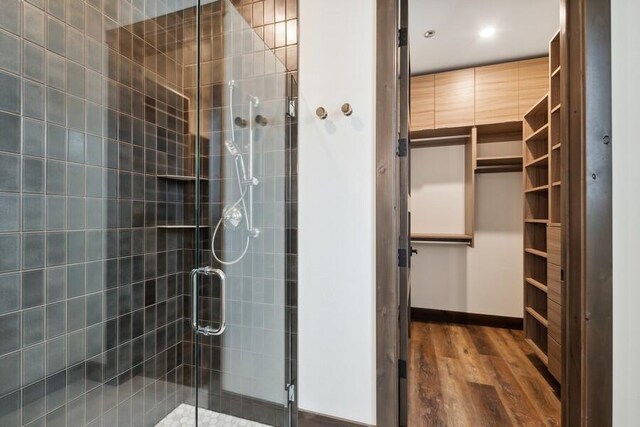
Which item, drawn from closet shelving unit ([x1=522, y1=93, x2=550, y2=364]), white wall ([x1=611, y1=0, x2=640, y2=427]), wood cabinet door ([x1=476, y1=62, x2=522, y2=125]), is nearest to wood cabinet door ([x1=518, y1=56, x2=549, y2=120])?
wood cabinet door ([x1=476, y1=62, x2=522, y2=125])

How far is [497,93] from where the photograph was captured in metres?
2.88

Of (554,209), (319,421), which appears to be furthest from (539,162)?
(319,421)

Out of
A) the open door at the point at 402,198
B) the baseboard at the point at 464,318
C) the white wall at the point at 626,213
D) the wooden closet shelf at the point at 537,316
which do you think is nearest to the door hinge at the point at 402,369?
the open door at the point at 402,198

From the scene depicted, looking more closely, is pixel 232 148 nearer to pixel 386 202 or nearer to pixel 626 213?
pixel 386 202

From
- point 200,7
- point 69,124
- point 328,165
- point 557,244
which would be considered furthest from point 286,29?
point 557,244

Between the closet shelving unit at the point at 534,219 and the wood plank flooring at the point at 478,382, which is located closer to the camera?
Answer: the wood plank flooring at the point at 478,382

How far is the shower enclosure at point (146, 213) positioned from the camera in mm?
1202

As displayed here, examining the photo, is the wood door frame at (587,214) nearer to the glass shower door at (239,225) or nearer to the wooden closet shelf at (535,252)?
the wooden closet shelf at (535,252)

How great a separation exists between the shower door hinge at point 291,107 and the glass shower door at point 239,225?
0.03 metres

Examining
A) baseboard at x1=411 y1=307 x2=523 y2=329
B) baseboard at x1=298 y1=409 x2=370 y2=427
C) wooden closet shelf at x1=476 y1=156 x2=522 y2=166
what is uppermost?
wooden closet shelf at x1=476 y1=156 x2=522 y2=166

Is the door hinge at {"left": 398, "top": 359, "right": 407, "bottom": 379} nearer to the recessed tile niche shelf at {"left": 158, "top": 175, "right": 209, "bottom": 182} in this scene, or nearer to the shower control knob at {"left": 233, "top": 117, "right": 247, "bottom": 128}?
the shower control knob at {"left": 233, "top": 117, "right": 247, "bottom": 128}

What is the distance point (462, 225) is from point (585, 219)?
216 cm

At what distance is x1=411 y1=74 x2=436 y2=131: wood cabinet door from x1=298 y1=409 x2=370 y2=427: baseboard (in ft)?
9.06

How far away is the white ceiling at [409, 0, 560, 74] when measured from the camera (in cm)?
221
